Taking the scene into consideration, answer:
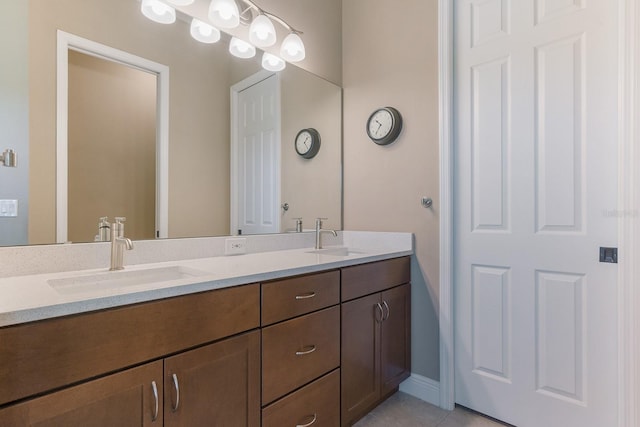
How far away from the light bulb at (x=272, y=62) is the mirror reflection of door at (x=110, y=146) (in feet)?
2.22

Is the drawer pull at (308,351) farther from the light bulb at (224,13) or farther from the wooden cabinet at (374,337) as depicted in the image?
the light bulb at (224,13)

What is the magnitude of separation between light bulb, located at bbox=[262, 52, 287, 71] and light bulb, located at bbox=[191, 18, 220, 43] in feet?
1.01

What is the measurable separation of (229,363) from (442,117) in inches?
64.8

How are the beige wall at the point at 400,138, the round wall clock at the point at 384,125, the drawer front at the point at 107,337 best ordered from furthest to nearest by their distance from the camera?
the round wall clock at the point at 384,125 → the beige wall at the point at 400,138 → the drawer front at the point at 107,337

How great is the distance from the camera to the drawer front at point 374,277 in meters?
1.57

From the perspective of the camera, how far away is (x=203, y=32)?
1646mm

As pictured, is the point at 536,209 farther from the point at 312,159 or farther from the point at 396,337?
the point at 312,159

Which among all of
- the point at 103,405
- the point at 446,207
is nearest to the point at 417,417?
the point at 446,207

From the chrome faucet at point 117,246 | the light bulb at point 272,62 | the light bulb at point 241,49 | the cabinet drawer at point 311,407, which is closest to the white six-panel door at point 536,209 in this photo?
the cabinet drawer at point 311,407

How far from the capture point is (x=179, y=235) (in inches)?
61.2

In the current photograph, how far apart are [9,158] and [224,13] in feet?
3.71

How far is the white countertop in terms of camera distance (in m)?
0.76

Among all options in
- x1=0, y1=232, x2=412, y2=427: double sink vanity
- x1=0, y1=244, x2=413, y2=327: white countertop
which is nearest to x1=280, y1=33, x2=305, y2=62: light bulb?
x1=0, y1=232, x2=412, y2=427: double sink vanity

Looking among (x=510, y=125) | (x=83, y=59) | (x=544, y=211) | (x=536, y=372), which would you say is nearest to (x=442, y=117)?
(x=510, y=125)
